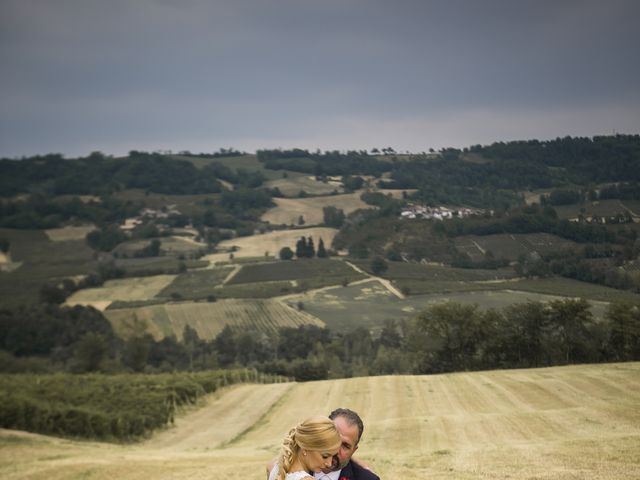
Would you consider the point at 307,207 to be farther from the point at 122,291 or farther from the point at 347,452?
the point at 347,452

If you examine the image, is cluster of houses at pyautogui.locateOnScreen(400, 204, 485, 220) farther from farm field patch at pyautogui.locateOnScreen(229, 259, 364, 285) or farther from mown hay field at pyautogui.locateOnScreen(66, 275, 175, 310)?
mown hay field at pyautogui.locateOnScreen(66, 275, 175, 310)

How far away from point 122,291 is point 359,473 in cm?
10554

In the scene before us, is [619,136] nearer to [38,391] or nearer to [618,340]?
[618,340]

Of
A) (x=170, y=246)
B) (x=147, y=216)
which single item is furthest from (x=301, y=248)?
(x=147, y=216)

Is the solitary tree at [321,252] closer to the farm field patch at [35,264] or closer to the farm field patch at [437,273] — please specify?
the farm field patch at [437,273]

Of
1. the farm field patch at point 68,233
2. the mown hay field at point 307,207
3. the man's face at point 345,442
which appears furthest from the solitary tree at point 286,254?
the man's face at point 345,442

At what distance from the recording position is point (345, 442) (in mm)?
6262

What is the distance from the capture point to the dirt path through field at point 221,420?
3195 cm

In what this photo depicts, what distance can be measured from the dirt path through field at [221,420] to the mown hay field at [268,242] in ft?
271

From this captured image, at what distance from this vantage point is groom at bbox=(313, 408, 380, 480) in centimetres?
619

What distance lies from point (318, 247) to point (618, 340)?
8939 centimetres

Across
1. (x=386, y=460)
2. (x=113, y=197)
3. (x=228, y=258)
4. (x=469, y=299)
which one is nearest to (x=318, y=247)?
(x=228, y=258)

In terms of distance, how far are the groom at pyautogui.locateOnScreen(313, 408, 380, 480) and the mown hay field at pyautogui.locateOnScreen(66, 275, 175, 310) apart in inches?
3736

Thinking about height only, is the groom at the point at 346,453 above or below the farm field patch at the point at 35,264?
above
